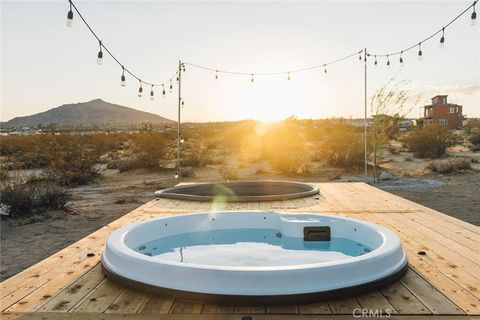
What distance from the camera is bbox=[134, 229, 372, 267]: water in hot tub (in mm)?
4930

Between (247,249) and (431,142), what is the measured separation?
49.9ft

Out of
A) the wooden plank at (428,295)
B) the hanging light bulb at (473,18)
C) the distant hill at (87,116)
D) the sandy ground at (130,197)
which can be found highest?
the distant hill at (87,116)

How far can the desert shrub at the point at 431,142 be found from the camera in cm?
1795

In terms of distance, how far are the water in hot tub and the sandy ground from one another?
1794 mm

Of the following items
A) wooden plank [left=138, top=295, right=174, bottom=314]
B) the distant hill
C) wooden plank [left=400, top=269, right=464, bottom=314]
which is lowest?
wooden plank [left=138, top=295, right=174, bottom=314]

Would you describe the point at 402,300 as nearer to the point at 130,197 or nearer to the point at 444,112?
the point at 130,197

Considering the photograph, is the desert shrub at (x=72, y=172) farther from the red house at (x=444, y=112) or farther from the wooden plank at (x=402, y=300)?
the red house at (x=444, y=112)

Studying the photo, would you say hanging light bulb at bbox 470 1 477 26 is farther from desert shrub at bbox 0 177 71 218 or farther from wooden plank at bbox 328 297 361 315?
desert shrub at bbox 0 177 71 218

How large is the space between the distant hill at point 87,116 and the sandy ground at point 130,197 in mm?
85401

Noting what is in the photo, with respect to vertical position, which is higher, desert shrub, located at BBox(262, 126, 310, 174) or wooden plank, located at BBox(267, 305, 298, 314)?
desert shrub, located at BBox(262, 126, 310, 174)

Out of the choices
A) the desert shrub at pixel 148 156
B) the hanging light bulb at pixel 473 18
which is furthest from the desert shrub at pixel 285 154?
the hanging light bulb at pixel 473 18

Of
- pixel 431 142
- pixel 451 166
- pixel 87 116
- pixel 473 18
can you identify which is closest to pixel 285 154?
pixel 451 166

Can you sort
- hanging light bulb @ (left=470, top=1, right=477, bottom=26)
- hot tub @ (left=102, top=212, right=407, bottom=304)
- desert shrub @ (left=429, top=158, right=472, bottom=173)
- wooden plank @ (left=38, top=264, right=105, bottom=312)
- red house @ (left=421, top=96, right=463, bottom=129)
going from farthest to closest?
red house @ (left=421, top=96, right=463, bottom=129) < desert shrub @ (left=429, top=158, right=472, bottom=173) < hanging light bulb @ (left=470, top=1, right=477, bottom=26) < hot tub @ (left=102, top=212, right=407, bottom=304) < wooden plank @ (left=38, top=264, right=105, bottom=312)

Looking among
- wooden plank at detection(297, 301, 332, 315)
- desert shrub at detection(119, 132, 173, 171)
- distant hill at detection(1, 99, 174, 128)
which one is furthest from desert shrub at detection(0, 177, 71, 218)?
distant hill at detection(1, 99, 174, 128)
